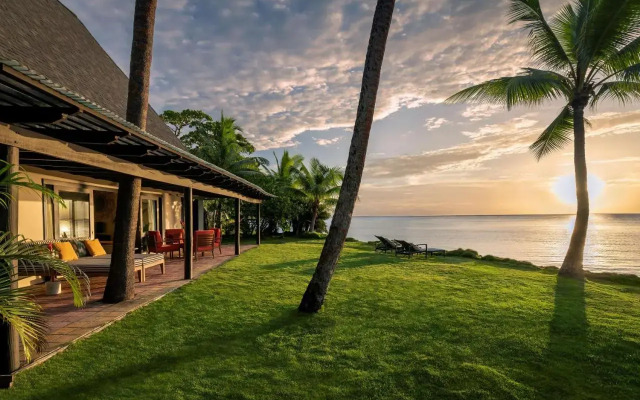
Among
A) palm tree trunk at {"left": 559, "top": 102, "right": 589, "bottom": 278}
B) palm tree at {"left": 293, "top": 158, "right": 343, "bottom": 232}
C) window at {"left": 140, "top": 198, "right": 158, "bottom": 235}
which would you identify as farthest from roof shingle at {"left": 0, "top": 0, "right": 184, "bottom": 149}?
palm tree trunk at {"left": 559, "top": 102, "right": 589, "bottom": 278}

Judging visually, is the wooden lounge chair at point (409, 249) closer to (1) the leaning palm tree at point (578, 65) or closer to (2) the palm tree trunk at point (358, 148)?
(1) the leaning palm tree at point (578, 65)

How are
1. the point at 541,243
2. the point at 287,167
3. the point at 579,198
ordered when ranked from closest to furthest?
the point at 579,198
the point at 287,167
the point at 541,243

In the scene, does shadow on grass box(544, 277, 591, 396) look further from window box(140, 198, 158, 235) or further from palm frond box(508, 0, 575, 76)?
window box(140, 198, 158, 235)

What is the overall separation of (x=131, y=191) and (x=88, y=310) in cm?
224

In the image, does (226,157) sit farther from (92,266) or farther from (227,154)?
(92,266)

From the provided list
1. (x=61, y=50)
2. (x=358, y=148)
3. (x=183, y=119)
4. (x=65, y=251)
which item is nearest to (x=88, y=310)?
(x=65, y=251)

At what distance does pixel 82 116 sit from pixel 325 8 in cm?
869

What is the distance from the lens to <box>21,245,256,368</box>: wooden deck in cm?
436

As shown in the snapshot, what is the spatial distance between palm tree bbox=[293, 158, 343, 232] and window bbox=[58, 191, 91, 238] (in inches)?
715

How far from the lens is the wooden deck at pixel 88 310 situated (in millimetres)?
4363

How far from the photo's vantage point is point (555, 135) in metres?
12.8

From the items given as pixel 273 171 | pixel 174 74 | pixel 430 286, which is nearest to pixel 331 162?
pixel 273 171

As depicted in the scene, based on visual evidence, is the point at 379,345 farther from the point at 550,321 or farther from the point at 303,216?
the point at 303,216

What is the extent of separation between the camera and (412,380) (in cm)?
359
